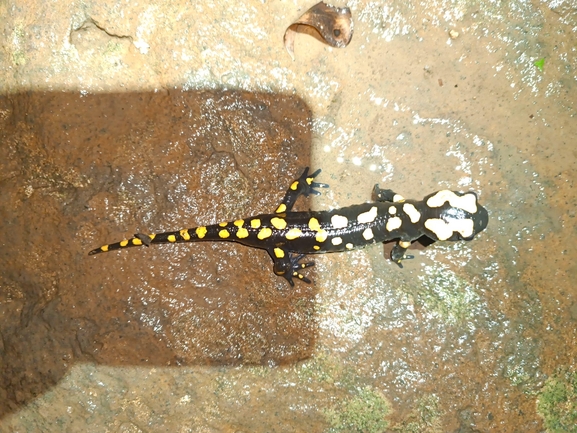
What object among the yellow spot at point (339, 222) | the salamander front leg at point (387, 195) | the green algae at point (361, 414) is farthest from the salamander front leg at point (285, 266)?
the green algae at point (361, 414)

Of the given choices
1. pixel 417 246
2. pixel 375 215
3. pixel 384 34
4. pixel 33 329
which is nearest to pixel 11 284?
pixel 33 329

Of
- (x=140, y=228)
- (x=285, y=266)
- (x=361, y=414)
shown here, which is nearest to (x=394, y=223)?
(x=285, y=266)

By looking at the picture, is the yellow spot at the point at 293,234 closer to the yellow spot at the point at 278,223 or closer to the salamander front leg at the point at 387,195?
the yellow spot at the point at 278,223

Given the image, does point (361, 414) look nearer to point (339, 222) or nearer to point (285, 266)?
point (285, 266)

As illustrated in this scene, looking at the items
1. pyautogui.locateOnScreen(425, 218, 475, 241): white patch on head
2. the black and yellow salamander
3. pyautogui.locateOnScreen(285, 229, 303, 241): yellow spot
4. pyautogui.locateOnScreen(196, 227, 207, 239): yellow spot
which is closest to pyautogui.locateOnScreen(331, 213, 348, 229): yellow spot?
the black and yellow salamander

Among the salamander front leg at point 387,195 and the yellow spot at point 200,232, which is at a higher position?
the salamander front leg at point 387,195
